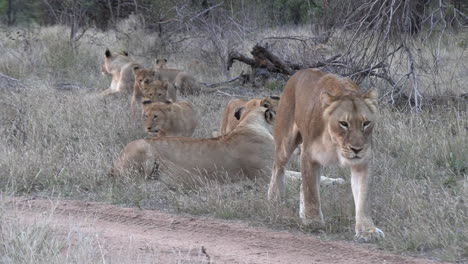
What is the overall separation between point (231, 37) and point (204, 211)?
8.48 metres

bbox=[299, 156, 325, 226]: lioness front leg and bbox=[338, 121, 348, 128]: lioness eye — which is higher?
bbox=[338, 121, 348, 128]: lioness eye

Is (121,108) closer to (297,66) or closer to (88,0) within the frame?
(297,66)

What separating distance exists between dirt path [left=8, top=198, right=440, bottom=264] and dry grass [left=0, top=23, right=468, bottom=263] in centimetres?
20

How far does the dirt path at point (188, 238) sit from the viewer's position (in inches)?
207

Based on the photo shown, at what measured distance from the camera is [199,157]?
25.6 feet

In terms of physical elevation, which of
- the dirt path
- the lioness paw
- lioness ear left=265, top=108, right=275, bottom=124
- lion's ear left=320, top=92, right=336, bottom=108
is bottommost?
the dirt path

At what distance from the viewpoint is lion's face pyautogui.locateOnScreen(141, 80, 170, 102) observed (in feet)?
36.0

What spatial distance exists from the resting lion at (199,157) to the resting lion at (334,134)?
158 cm

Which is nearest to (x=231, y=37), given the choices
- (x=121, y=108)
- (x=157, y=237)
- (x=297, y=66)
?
(x=297, y=66)

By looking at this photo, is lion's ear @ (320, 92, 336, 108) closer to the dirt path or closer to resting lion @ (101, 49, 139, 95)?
the dirt path

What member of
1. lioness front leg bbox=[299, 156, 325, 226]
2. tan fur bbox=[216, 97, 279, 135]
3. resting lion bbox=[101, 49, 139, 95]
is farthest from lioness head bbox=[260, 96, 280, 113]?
resting lion bbox=[101, 49, 139, 95]

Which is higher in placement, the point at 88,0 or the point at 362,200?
the point at 88,0

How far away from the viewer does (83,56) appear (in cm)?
1598

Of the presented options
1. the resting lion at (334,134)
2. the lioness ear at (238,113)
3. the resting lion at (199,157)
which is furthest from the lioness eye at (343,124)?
the lioness ear at (238,113)
